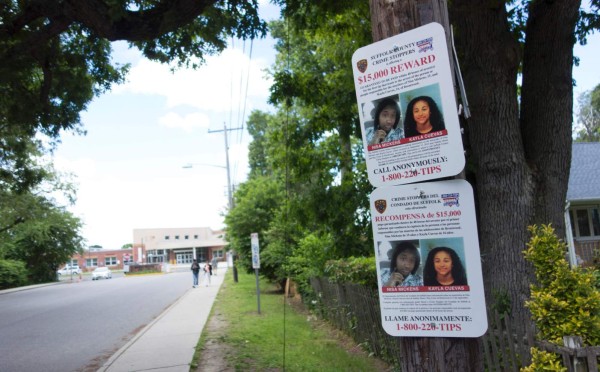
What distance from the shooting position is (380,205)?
2.49 meters

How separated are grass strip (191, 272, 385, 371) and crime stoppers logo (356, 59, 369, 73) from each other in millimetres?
4052

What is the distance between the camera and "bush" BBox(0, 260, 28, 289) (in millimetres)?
42500

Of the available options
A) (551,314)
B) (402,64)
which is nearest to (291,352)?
(551,314)

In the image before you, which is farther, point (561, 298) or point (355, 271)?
point (355, 271)

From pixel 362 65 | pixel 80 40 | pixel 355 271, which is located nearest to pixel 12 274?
pixel 80 40

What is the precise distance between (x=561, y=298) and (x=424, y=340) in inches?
42.4

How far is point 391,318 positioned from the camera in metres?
2.43

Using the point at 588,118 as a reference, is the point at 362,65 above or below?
below

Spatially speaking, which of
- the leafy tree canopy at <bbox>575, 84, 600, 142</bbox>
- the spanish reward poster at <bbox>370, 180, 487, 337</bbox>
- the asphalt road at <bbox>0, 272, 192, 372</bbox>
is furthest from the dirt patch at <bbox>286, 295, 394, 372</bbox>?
the leafy tree canopy at <bbox>575, 84, 600, 142</bbox>

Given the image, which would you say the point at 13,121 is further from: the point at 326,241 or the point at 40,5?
the point at 326,241

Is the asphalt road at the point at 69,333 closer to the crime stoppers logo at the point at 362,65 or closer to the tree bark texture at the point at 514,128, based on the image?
the tree bark texture at the point at 514,128

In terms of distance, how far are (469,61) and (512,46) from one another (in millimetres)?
527

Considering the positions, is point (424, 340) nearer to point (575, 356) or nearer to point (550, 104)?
point (575, 356)

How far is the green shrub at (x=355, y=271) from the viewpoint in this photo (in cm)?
957
